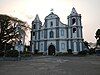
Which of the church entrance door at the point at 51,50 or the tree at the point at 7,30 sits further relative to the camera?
the church entrance door at the point at 51,50

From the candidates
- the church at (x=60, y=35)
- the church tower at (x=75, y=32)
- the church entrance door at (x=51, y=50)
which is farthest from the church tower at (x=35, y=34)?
the church tower at (x=75, y=32)

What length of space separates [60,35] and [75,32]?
201 inches

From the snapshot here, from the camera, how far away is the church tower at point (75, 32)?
58794 mm

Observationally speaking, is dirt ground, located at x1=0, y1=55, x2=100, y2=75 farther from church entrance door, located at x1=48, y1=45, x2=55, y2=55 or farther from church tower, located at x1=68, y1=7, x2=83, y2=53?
church entrance door, located at x1=48, y1=45, x2=55, y2=55

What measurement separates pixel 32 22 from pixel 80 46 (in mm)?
20948

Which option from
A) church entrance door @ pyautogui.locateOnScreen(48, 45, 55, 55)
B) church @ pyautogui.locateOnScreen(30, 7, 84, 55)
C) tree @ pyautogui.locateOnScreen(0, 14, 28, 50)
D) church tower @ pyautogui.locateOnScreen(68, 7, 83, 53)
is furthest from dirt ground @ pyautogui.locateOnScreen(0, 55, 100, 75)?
church entrance door @ pyautogui.locateOnScreen(48, 45, 55, 55)

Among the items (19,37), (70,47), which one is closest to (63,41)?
(70,47)

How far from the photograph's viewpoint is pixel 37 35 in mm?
66812

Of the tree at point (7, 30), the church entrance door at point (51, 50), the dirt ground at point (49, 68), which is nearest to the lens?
the dirt ground at point (49, 68)

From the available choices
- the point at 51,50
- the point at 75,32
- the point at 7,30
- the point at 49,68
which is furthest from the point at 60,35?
the point at 49,68

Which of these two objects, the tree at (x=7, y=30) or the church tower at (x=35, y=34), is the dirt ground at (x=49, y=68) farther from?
the church tower at (x=35, y=34)

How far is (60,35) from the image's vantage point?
6106 cm

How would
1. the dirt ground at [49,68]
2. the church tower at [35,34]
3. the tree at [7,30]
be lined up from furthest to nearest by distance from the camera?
1. the church tower at [35,34]
2. the tree at [7,30]
3. the dirt ground at [49,68]

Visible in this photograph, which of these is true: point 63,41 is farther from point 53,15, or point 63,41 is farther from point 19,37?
point 19,37
